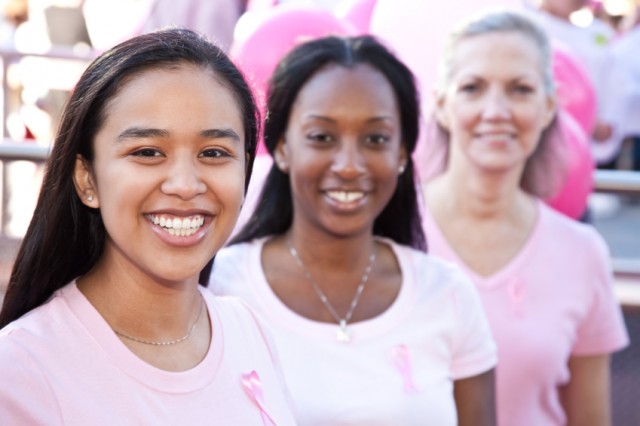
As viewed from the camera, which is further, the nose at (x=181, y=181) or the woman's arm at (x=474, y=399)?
the woman's arm at (x=474, y=399)

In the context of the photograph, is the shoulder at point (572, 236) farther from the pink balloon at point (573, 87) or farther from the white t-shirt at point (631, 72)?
the white t-shirt at point (631, 72)

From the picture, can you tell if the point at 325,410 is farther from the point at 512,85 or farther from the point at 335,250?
the point at 512,85

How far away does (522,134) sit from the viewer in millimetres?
3303

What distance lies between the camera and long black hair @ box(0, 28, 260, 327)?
185 centimetres

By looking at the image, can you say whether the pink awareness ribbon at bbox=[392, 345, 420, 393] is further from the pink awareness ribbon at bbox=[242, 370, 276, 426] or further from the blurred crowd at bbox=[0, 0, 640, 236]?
the blurred crowd at bbox=[0, 0, 640, 236]

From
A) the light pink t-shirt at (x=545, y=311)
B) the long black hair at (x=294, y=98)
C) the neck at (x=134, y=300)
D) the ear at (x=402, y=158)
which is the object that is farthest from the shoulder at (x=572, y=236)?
the neck at (x=134, y=300)

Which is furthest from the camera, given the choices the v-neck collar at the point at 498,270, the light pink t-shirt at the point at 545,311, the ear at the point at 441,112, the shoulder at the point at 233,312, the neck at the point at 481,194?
the ear at the point at 441,112

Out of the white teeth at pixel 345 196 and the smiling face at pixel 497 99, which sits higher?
the smiling face at pixel 497 99

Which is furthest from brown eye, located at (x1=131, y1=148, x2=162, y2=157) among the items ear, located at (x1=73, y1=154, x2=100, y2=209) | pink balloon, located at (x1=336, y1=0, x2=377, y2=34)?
pink balloon, located at (x1=336, y1=0, x2=377, y2=34)

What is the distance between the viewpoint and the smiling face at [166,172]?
181cm

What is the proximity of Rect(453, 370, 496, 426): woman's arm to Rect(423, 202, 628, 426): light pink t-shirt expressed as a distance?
33 centimetres

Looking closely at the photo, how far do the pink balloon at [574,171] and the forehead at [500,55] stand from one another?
0.30m

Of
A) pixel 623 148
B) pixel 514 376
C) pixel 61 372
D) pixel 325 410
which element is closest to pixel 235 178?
pixel 61 372

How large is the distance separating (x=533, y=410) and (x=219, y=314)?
1279mm
